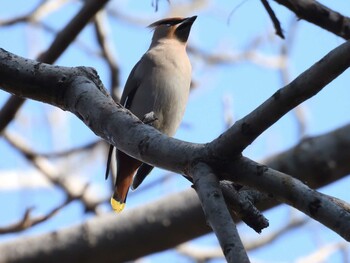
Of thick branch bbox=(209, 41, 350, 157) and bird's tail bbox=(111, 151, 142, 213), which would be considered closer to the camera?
thick branch bbox=(209, 41, 350, 157)

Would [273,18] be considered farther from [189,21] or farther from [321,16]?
[189,21]

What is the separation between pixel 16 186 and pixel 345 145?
199 inches

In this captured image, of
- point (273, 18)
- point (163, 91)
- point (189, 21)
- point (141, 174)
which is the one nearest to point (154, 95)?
point (163, 91)

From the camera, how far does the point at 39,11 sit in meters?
6.00

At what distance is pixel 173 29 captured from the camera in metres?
5.73

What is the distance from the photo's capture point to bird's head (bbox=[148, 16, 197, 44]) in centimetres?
565

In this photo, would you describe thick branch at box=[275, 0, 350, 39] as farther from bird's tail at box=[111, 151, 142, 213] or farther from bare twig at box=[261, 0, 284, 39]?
bird's tail at box=[111, 151, 142, 213]

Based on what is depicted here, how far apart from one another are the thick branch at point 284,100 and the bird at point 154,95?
244 centimetres

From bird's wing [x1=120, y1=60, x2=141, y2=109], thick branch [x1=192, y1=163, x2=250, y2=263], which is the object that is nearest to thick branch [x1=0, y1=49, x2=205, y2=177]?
thick branch [x1=192, y1=163, x2=250, y2=263]

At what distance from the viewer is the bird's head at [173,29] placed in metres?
5.65

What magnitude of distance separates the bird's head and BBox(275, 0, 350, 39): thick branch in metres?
2.10

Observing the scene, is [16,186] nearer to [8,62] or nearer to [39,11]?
[39,11]

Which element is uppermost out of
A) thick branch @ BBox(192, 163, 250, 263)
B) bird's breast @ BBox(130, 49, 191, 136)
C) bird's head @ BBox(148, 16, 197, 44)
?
thick branch @ BBox(192, 163, 250, 263)

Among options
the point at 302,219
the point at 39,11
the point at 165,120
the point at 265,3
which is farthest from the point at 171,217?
the point at 302,219
